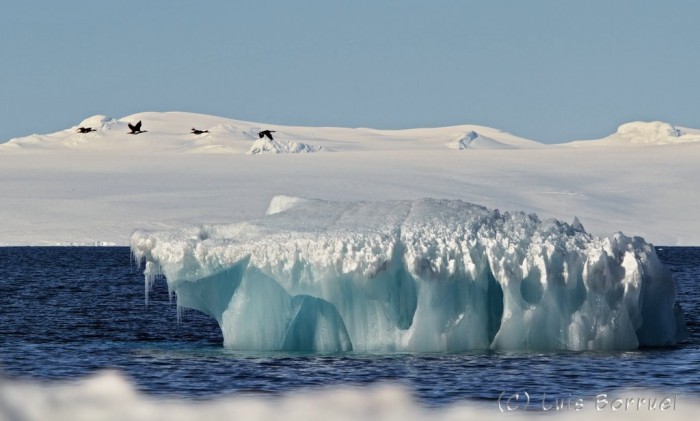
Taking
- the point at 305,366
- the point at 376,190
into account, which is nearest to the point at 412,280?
the point at 305,366

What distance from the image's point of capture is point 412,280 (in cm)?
2741

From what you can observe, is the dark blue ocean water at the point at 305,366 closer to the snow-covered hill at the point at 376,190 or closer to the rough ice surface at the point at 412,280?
the rough ice surface at the point at 412,280

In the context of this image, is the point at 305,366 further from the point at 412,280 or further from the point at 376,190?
the point at 376,190

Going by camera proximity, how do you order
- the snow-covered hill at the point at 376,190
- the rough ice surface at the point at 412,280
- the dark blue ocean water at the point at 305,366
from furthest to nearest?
the snow-covered hill at the point at 376,190
the rough ice surface at the point at 412,280
the dark blue ocean water at the point at 305,366

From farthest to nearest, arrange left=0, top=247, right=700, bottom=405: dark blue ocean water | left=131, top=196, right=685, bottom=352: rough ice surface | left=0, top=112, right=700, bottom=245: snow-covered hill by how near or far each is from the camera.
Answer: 1. left=0, top=112, right=700, bottom=245: snow-covered hill
2. left=131, top=196, right=685, bottom=352: rough ice surface
3. left=0, top=247, right=700, bottom=405: dark blue ocean water

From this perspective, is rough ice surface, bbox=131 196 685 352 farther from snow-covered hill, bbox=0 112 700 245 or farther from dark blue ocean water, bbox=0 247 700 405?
snow-covered hill, bbox=0 112 700 245

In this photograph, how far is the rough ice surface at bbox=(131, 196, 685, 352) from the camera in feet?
88.6

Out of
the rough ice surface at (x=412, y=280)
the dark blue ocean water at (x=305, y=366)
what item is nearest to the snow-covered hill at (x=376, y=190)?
the dark blue ocean water at (x=305, y=366)

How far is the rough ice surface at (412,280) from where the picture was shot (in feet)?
88.6

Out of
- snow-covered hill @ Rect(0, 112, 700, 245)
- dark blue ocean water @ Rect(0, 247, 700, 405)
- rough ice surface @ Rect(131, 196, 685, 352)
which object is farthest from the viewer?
snow-covered hill @ Rect(0, 112, 700, 245)

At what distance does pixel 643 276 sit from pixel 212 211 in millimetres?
136953

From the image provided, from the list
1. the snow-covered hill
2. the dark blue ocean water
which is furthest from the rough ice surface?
the snow-covered hill

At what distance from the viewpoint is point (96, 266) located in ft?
330

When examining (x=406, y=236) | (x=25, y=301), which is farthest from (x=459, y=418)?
(x=25, y=301)
